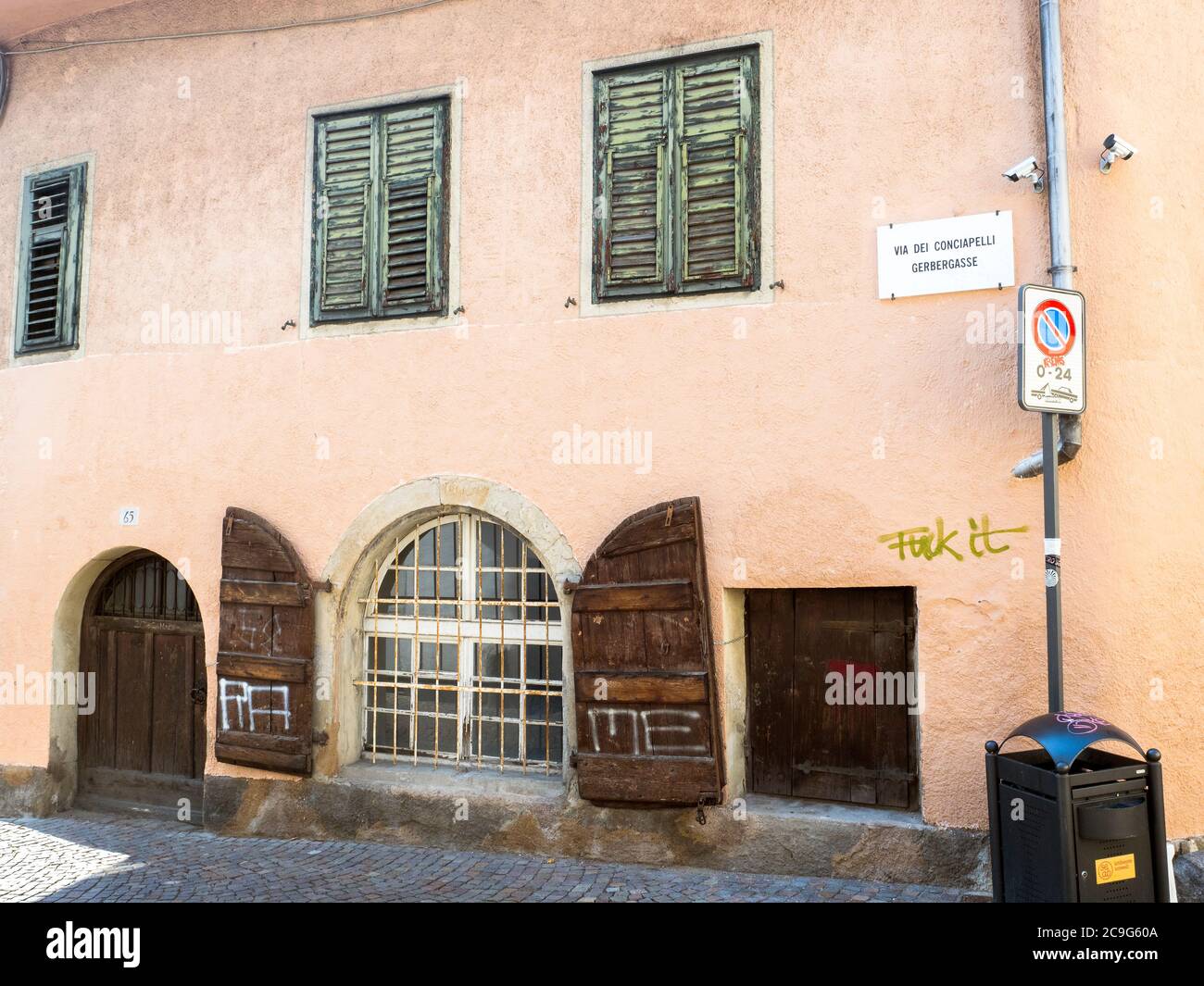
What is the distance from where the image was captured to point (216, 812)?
23.5 ft

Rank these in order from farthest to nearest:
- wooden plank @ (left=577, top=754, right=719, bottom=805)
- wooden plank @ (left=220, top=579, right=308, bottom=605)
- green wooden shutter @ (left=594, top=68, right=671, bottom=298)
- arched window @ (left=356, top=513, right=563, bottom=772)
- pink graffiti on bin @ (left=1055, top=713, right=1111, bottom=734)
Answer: wooden plank @ (left=220, top=579, right=308, bottom=605)
arched window @ (left=356, top=513, right=563, bottom=772)
green wooden shutter @ (left=594, top=68, right=671, bottom=298)
wooden plank @ (left=577, top=754, right=719, bottom=805)
pink graffiti on bin @ (left=1055, top=713, right=1111, bottom=734)

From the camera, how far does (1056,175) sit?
541 centimetres

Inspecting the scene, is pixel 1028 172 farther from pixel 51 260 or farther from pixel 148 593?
pixel 51 260

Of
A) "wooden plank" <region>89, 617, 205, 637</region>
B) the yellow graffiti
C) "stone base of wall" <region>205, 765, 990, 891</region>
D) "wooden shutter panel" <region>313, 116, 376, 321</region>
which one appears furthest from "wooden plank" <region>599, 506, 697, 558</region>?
"wooden plank" <region>89, 617, 205, 637</region>

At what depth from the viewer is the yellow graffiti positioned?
18.2 feet

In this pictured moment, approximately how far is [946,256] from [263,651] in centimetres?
491

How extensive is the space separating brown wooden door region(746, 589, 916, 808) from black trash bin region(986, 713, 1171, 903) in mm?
1451

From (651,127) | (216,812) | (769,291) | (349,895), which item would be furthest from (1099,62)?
(216,812)

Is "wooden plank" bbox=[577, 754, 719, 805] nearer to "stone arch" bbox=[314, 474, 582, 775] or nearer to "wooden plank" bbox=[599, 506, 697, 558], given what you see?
"stone arch" bbox=[314, 474, 582, 775]

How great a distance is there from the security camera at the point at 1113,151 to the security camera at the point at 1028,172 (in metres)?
0.29

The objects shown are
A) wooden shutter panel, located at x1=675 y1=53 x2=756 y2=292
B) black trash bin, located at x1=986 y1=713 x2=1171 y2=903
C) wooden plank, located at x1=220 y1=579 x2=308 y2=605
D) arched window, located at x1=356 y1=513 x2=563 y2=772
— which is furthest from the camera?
wooden plank, located at x1=220 y1=579 x2=308 y2=605

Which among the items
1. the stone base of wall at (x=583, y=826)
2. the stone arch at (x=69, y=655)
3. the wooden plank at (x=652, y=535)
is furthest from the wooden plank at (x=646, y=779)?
the stone arch at (x=69, y=655)

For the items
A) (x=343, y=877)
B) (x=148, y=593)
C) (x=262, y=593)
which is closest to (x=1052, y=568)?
(x=343, y=877)

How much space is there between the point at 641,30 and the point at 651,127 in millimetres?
609
